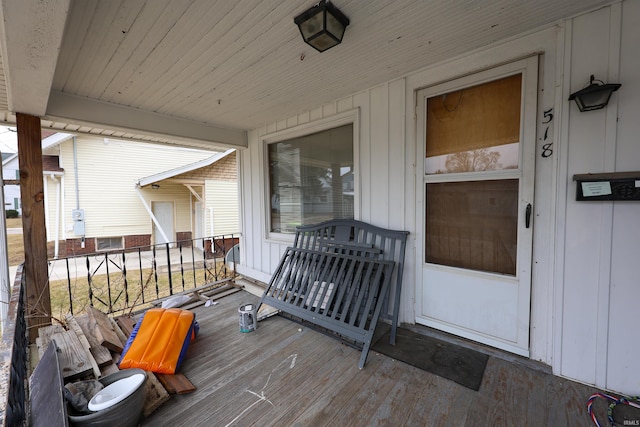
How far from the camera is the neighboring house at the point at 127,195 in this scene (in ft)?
24.1

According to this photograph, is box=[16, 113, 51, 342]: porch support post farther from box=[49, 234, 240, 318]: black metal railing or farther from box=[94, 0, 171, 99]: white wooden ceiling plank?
box=[94, 0, 171, 99]: white wooden ceiling plank

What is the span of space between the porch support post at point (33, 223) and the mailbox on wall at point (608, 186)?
15.6 ft

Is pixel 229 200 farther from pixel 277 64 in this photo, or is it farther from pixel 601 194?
pixel 601 194

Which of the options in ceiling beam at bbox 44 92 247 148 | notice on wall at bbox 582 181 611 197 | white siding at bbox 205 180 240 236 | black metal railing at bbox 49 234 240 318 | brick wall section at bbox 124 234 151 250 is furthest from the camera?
brick wall section at bbox 124 234 151 250

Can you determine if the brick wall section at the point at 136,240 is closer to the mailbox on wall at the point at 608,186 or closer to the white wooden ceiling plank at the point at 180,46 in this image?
the white wooden ceiling plank at the point at 180,46

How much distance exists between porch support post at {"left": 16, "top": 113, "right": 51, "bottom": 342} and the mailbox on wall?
475 centimetres

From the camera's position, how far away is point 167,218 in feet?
29.6

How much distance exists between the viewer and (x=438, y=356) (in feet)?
7.00

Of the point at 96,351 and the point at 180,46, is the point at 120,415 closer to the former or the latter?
the point at 96,351

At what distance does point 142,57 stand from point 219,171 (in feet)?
20.6

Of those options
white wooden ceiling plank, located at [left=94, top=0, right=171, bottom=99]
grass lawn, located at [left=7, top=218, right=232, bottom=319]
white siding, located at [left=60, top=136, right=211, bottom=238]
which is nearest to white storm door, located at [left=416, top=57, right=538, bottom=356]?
white wooden ceiling plank, located at [left=94, top=0, right=171, bottom=99]

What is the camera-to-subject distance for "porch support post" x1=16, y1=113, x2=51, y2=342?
101 inches

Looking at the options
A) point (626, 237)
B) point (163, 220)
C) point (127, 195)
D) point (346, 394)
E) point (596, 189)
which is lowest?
point (346, 394)

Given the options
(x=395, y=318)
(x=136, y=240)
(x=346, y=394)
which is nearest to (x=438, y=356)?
(x=395, y=318)
